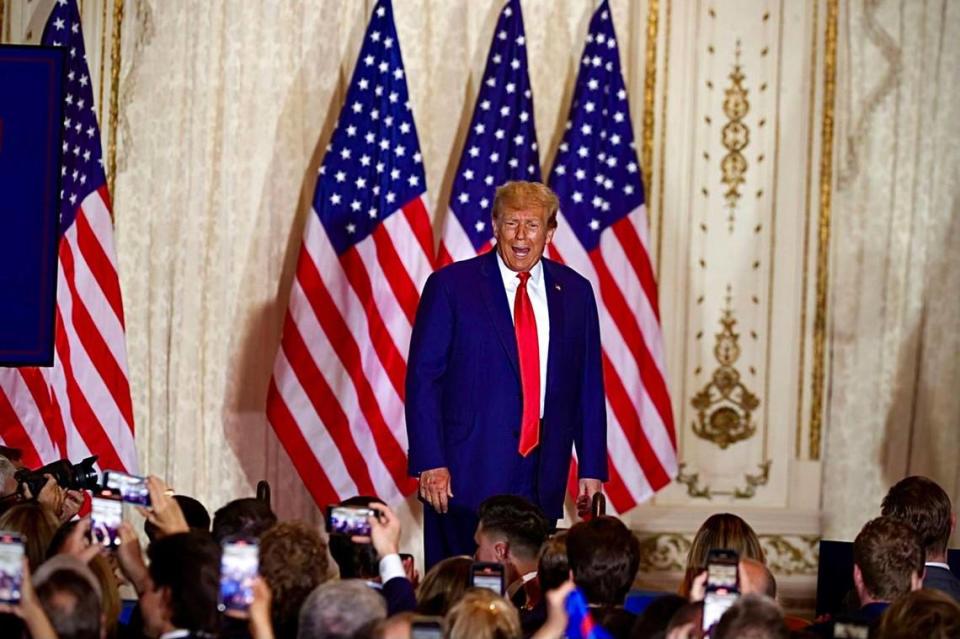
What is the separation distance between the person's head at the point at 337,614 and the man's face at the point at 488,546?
157 cm

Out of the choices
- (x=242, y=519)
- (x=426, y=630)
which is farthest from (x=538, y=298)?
(x=426, y=630)

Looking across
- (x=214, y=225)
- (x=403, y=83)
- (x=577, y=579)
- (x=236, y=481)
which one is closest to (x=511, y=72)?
(x=403, y=83)

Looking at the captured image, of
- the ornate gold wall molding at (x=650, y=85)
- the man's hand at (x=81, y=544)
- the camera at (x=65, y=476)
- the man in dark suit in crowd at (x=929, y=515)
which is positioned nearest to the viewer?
the man's hand at (x=81, y=544)

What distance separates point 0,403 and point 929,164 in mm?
4786

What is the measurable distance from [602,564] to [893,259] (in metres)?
5.19

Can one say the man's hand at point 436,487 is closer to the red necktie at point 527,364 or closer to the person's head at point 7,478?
the red necktie at point 527,364

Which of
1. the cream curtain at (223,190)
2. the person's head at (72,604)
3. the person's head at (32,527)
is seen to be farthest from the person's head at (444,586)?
the cream curtain at (223,190)

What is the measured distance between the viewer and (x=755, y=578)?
200 inches

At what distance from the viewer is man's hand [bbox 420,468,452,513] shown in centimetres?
658

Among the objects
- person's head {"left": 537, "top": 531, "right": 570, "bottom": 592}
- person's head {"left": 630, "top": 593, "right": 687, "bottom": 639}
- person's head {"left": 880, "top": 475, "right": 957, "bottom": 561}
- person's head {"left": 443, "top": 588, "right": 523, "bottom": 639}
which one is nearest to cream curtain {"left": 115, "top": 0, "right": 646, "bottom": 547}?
person's head {"left": 880, "top": 475, "right": 957, "bottom": 561}

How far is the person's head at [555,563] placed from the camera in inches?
200

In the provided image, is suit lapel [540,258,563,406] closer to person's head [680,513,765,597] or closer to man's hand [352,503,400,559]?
person's head [680,513,765,597]

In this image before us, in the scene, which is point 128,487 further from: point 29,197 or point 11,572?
point 29,197

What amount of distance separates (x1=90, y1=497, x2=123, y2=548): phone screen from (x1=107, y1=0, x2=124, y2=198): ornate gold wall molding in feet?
14.6
